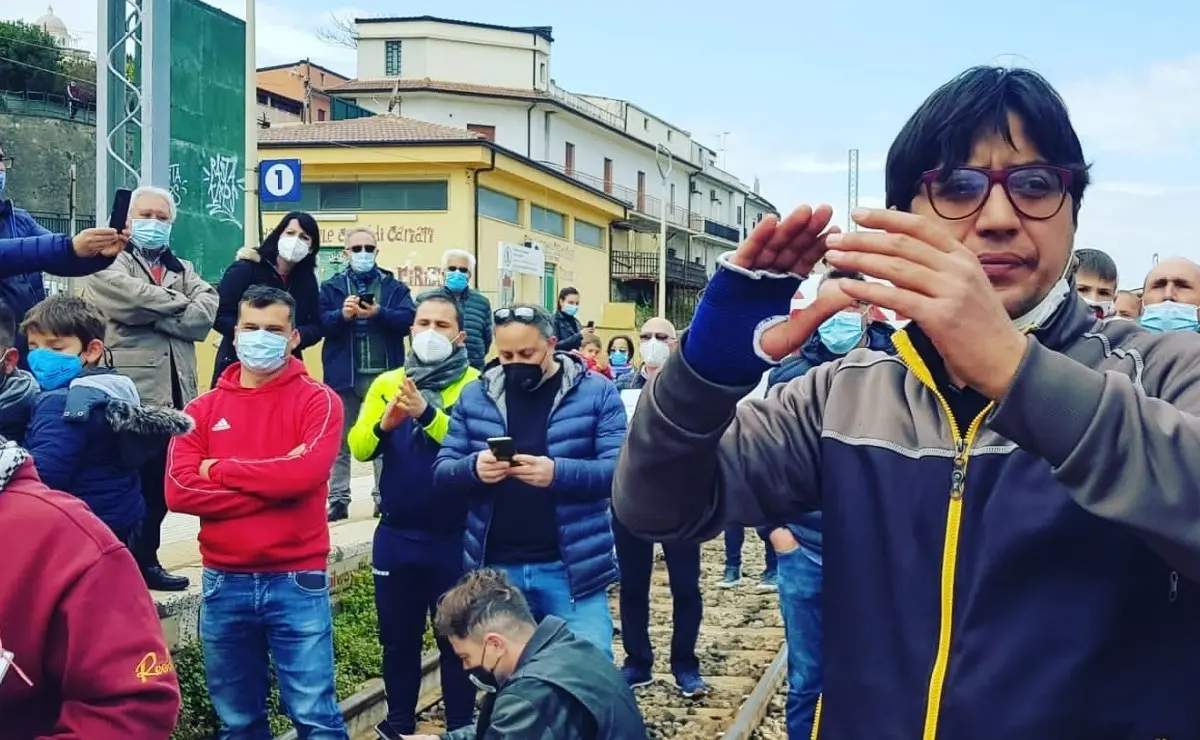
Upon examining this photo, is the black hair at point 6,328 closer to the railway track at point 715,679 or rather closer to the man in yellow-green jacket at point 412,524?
Answer: the man in yellow-green jacket at point 412,524

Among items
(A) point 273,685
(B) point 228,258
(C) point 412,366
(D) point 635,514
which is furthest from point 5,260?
(B) point 228,258

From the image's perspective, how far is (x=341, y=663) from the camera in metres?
7.58

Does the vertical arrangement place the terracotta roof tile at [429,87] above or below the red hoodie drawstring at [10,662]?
above

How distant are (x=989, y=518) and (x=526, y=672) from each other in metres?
3.03

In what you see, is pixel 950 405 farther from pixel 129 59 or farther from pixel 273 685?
pixel 129 59

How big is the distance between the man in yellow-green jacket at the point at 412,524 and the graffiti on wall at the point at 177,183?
5.81m

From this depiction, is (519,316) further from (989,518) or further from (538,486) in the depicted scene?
(989,518)

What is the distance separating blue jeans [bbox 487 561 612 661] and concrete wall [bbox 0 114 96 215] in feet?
94.2

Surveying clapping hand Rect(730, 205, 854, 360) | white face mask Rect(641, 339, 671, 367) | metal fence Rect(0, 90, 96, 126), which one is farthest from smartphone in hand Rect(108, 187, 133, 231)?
metal fence Rect(0, 90, 96, 126)

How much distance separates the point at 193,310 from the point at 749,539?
1008cm

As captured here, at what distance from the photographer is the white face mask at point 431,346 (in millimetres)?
6309

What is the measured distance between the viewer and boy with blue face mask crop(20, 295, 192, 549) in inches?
197

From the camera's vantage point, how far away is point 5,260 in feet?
17.9

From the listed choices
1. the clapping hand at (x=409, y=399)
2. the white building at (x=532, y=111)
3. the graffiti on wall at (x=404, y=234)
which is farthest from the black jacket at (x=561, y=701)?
the white building at (x=532, y=111)
